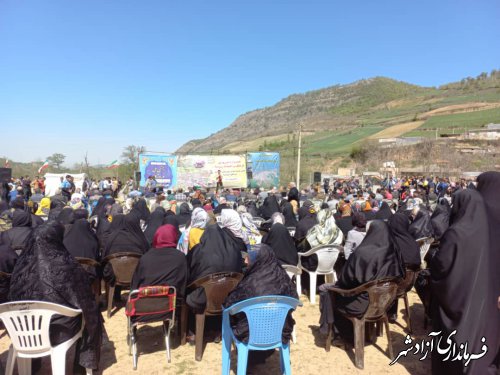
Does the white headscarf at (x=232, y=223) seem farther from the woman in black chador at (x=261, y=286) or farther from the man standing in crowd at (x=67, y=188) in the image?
the man standing in crowd at (x=67, y=188)

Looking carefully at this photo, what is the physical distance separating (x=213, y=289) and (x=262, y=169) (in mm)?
16708

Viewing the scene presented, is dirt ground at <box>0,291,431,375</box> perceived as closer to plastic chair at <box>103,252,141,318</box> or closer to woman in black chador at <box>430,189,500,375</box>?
plastic chair at <box>103,252,141,318</box>

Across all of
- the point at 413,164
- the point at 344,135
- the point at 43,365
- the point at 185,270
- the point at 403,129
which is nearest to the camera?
the point at 43,365

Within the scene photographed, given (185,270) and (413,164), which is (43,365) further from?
(413,164)

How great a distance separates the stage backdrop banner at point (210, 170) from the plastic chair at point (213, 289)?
15.4m

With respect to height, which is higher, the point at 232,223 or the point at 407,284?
the point at 232,223

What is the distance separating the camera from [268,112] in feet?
377

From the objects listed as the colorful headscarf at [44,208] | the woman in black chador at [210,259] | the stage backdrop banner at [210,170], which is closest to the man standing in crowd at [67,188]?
the colorful headscarf at [44,208]

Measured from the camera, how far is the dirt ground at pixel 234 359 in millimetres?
3449

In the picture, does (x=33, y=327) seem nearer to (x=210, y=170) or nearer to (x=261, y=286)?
(x=261, y=286)

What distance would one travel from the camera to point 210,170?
19125mm

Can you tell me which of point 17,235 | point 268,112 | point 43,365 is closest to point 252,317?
point 43,365

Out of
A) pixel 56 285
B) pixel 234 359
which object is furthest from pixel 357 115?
pixel 56 285

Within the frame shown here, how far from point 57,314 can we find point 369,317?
2.83 metres
